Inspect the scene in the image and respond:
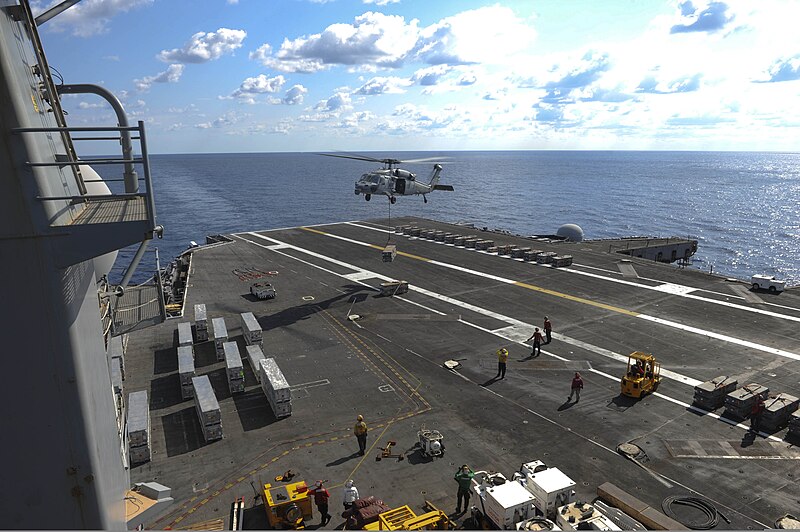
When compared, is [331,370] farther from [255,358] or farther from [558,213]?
[558,213]

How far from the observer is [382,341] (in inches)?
1189

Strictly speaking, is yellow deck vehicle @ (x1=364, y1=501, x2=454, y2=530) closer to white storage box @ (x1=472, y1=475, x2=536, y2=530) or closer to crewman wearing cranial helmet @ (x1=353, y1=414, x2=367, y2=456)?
white storage box @ (x1=472, y1=475, x2=536, y2=530)

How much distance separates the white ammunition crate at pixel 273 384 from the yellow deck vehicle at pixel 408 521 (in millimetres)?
8330

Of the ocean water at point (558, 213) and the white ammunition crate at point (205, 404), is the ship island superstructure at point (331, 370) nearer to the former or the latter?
the white ammunition crate at point (205, 404)

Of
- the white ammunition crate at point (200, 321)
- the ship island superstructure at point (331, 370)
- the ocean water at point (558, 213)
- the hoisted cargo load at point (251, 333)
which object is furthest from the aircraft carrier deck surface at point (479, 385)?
the ocean water at point (558, 213)

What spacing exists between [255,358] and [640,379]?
18.9 metres

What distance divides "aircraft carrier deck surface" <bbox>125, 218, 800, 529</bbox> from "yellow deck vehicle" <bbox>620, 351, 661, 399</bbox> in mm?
499

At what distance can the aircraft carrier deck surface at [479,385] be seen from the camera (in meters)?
17.0

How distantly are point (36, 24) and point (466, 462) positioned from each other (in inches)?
675

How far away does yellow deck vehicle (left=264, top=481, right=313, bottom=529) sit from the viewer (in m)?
14.4

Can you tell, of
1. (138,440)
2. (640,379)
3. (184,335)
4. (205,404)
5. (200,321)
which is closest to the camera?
(138,440)

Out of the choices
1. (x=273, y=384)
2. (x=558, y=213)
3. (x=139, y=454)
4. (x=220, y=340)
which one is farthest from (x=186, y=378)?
(x=558, y=213)

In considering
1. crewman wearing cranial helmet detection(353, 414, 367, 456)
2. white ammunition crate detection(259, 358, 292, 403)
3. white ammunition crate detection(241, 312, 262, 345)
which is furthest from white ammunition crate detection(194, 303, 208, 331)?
crewman wearing cranial helmet detection(353, 414, 367, 456)

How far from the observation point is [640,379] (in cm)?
2266
